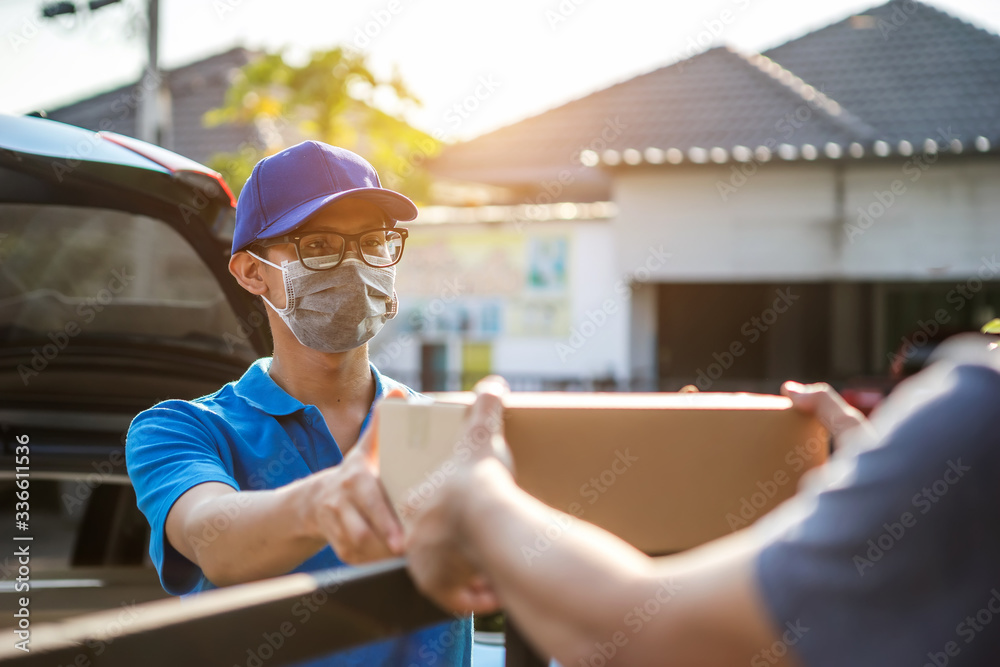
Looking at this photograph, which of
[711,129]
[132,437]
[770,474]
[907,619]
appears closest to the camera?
[907,619]

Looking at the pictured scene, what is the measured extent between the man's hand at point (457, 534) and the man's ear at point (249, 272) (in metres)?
1.28

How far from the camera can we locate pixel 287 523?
1.30 m

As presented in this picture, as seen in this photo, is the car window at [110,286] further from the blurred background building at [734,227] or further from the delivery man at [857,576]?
the blurred background building at [734,227]

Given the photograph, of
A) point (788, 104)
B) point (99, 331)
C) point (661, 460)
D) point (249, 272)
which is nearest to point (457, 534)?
point (661, 460)

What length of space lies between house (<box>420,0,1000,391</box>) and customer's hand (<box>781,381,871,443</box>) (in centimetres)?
574

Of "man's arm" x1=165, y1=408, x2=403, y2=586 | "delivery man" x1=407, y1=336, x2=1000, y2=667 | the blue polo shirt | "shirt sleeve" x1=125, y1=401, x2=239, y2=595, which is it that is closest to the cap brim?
the blue polo shirt

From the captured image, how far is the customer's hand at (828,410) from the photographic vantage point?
1.34 m

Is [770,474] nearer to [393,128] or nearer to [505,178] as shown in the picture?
[393,128]

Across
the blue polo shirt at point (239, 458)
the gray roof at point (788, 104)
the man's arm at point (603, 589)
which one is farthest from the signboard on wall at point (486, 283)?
the man's arm at point (603, 589)

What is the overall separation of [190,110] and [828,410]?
23781 millimetres

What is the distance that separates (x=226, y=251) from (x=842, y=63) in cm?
1637

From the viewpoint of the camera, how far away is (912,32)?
639 inches

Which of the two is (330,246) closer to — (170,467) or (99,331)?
(170,467)

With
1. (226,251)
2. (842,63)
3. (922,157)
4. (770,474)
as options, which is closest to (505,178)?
(842,63)
